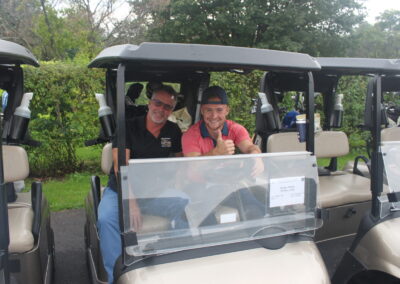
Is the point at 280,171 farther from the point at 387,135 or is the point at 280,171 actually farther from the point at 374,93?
the point at 387,135

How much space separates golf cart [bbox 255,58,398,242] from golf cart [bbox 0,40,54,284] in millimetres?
1915

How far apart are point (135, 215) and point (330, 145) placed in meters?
2.60

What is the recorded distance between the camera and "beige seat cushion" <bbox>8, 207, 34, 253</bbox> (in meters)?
1.99

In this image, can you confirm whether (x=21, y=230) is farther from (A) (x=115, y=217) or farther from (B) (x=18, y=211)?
(A) (x=115, y=217)

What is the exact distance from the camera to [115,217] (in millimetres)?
2018

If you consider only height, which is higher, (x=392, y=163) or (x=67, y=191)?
(x=392, y=163)

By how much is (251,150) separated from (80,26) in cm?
1028

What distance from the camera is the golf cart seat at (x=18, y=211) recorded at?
2.02m

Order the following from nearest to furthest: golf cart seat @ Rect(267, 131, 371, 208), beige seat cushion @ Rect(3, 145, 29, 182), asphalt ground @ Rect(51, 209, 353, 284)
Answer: beige seat cushion @ Rect(3, 145, 29, 182) < asphalt ground @ Rect(51, 209, 353, 284) < golf cart seat @ Rect(267, 131, 371, 208)

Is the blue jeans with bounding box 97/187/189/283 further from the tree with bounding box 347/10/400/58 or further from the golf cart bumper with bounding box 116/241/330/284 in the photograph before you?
the tree with bounding box 347/10/400/58

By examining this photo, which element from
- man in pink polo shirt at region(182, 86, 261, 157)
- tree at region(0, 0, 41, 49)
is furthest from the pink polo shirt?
tree at region(0, 0, 41, 49)

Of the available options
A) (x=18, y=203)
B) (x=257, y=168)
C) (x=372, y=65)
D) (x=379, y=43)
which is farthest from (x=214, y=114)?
(x=379, y=43)

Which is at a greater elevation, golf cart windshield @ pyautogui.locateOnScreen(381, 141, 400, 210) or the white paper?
golf cart windshield @ pyautogui.locateOnScreen(381, 141, 400, 210)

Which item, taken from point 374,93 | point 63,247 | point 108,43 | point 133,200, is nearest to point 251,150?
point 374,93
